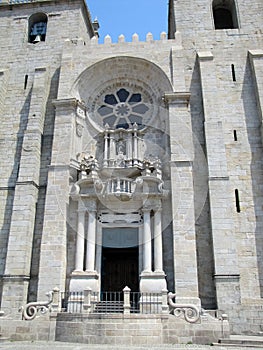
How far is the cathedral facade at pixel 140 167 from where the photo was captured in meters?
12.1

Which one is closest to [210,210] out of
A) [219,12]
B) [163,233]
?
[163,233]

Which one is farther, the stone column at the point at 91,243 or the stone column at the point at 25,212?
the stone column at the point at 91,243

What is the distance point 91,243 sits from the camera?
12.7 meters

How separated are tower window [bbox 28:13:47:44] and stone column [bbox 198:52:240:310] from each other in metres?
9.92

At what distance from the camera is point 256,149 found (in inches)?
550

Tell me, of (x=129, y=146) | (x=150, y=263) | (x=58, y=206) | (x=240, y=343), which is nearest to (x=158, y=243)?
(x=150, y=263)

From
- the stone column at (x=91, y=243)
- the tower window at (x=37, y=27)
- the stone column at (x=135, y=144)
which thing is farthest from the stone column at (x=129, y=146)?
the tower window at (x=37, y=27)

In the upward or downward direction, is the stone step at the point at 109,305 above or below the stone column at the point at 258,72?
below

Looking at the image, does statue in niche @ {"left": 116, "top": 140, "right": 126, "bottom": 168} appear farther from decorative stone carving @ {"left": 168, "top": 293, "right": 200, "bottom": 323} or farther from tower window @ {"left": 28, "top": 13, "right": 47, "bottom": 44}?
tower window @ {"left": 28, "top": 13, "right": 47, "bottom": 44}

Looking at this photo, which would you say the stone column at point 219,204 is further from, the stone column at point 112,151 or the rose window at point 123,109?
the stone column at point 112,151

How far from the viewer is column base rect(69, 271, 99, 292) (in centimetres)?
1200

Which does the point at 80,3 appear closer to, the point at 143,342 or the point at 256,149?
the point at 256,149

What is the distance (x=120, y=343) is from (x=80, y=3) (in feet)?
57.8

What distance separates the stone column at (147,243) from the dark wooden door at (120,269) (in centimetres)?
139
